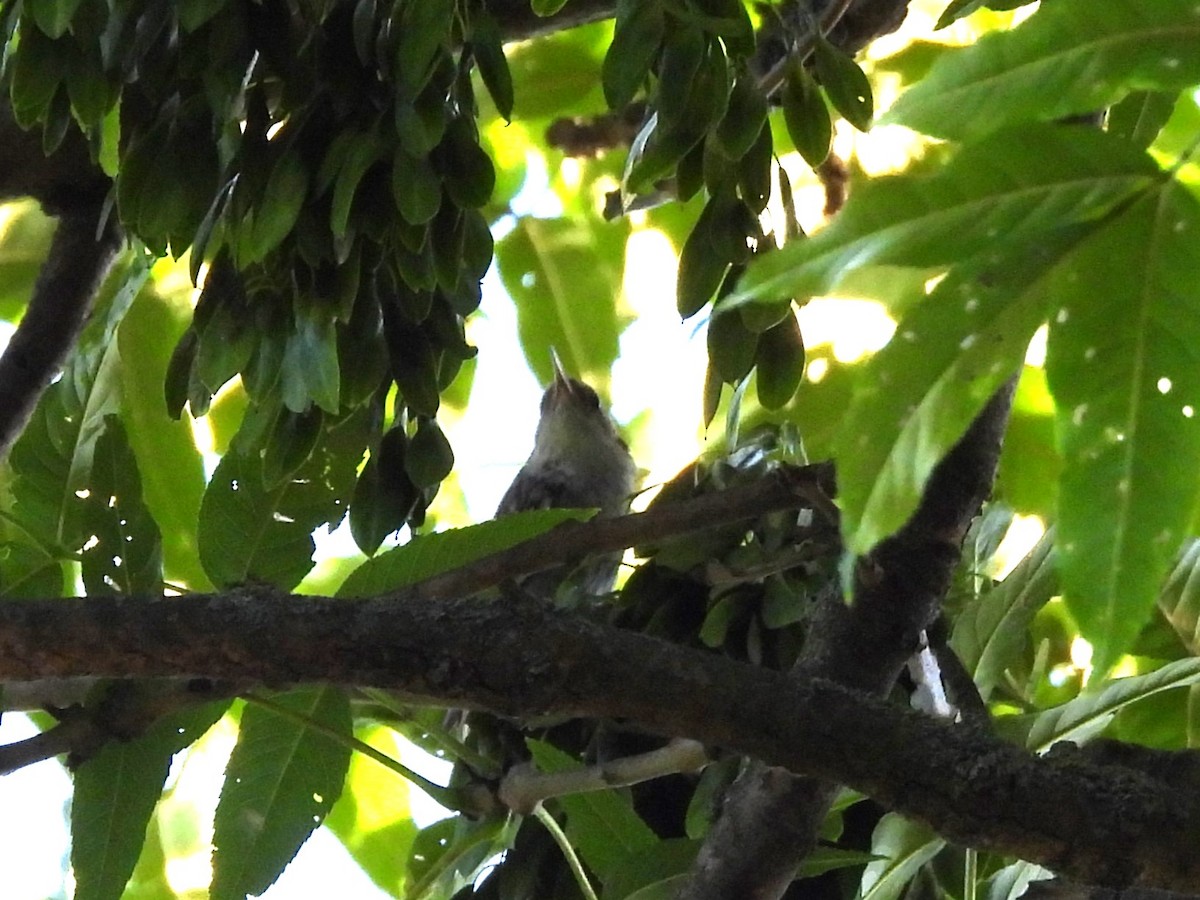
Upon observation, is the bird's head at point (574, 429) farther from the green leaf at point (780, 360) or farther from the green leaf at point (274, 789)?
the green leaf at point (780, 360)

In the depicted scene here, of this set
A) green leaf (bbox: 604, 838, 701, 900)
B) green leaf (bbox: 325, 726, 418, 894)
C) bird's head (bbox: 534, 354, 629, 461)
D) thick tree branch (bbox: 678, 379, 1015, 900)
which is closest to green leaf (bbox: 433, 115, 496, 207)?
thick tree branch (bbox: 678, 379, 1015, 900)

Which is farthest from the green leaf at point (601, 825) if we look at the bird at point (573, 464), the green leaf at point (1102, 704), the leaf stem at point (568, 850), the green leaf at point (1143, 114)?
the bird at point (573, 464)

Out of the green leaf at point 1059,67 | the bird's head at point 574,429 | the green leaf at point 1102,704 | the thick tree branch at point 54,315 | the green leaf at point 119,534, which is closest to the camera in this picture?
the green leaf at point 1059,67

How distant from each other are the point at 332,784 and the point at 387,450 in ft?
0.70

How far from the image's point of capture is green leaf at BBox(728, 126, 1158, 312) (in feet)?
1.12

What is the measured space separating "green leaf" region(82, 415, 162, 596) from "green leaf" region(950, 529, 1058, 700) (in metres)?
0.50

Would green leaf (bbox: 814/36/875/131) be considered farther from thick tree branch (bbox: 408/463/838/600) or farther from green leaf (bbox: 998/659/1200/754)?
green leaf (bbox: 998/659/1200/754)

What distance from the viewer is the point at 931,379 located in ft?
1.18

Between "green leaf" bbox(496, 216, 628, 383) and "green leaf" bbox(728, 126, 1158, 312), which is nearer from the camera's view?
"green leaf" bbox(728, 126, 1158, 312)

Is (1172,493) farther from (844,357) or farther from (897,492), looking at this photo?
(844,357)

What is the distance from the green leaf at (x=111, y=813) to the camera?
0.77 m

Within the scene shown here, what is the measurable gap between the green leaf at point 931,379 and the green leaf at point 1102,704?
0.37m

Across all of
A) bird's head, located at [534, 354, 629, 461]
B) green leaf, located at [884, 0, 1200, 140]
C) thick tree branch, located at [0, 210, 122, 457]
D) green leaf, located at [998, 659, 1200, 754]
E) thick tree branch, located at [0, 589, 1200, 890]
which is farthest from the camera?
bird's head, located at [534, 354, 629, 461]

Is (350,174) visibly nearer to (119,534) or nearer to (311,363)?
(311,363)
